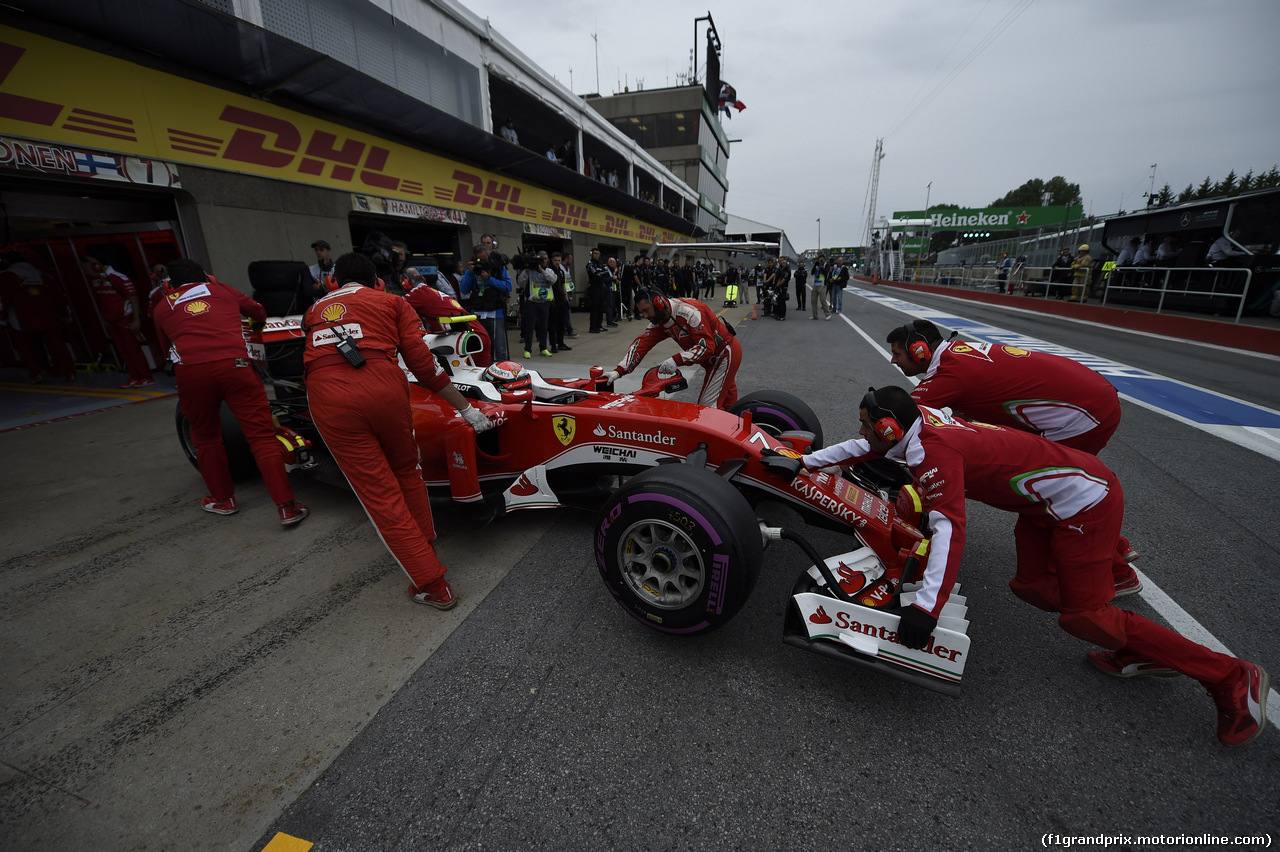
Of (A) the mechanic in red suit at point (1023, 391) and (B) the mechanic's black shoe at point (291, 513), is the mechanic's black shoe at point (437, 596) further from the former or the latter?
(A) the mechanic in red suit at point (1023, 391)

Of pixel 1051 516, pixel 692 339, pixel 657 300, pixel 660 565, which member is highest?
pixel 657 300

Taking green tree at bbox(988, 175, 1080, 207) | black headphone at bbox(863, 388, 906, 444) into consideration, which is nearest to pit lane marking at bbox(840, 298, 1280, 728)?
black headphone at bbox(863, 388, 906, 444)

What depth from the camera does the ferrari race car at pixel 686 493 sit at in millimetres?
1981

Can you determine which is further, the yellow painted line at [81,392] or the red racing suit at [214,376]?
the yellow painted line at [81,392]

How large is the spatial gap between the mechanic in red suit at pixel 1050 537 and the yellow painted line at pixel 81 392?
9.15m

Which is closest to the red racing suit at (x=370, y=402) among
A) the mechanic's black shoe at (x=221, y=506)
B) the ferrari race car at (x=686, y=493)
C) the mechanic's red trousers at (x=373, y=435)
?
the mechanic's red trousers at (x=373, y=435)

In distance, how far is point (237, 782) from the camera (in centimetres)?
170

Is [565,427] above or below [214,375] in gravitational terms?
below

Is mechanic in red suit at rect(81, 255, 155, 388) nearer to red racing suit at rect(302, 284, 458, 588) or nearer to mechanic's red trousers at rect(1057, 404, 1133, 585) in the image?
red racing suit at rect(302, 284, 458, 588)

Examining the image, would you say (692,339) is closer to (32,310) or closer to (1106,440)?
(1106,440)

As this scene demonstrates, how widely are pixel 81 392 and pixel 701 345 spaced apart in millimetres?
8913

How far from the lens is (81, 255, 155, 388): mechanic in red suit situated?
6824 millimetres

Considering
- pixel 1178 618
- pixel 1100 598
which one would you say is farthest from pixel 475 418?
pixel 1178 618

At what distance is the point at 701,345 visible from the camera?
4.45 meters
